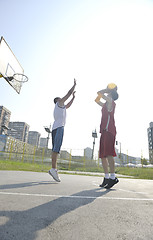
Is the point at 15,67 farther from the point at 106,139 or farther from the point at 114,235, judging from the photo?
the point at 114,235

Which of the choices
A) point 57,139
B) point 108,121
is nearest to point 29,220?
point 108,121

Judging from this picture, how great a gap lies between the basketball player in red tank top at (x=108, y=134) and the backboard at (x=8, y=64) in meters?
6.25

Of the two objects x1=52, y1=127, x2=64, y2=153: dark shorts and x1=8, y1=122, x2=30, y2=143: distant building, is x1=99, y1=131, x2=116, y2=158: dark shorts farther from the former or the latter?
x1=8, y1=122, x2=30, y2=143: distant building

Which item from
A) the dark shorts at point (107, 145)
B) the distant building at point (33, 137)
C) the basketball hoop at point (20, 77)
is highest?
the distant building at point (33, 137)

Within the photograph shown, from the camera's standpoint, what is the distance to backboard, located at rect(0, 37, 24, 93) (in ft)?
25.1

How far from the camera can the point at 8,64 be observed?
8.38 m

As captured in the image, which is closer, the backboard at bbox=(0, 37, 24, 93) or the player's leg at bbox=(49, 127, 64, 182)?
the player's leg at bbox=(49, 127, 64, 182)

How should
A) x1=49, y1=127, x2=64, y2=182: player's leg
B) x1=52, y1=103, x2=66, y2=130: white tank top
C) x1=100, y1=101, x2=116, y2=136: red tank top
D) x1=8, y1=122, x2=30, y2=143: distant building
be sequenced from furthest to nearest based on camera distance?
x1=8, y1=122, x2=30, y2=143: distant building
x1=52, y1=103, x2=66, y2=130: white tank top
x1=49, y1=127, x2=64, y2=182: player's leg
x1=100, y1=101, x2=116, y2=136: red tank top

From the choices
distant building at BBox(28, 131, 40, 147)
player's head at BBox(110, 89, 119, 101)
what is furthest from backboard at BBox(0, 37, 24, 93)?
distant building at BBox(28, 131, 40, 147)

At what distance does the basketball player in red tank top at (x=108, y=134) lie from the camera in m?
2.71

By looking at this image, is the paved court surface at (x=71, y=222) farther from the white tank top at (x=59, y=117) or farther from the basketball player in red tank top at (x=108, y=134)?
the white tank top at (x=59, y=117)

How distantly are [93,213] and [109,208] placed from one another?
0.23 m

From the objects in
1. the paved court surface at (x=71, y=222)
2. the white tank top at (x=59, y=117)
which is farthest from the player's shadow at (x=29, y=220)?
the white tank top at (x=59, y=117)

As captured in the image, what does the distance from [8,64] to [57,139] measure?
6.91 m
